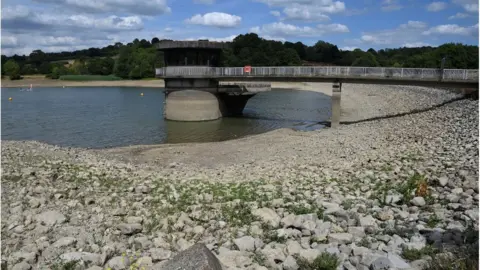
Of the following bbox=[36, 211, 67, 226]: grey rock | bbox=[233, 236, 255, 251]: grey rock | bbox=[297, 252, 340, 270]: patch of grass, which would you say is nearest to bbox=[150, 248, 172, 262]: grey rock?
bbox=[233, 236, 255, 251]: grey rock

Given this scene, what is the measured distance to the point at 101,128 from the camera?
36.2 m

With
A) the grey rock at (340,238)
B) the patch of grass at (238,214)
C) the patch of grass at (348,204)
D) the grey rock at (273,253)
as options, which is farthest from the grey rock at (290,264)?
the patch of grass at (348,204)

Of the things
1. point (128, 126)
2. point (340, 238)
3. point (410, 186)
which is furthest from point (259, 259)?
point (128, 126)

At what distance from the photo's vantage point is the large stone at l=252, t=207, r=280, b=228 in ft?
31.5

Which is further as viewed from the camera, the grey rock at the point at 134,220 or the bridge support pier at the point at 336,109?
the bridge support pier at the point at 336,109

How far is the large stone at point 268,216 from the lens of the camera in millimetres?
9588

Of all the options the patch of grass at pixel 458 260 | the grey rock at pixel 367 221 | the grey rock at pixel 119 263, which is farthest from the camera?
the grey rock at pixel 367 221

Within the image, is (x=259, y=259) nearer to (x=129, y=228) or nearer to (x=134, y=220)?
(x=129, y=228)

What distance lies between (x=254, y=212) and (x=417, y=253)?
4103 mm

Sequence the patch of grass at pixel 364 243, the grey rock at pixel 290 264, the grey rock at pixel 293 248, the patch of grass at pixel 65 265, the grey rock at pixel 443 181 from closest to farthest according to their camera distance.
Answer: the grey rock at pixel 290 264, the patch of grass at pixel 65 265, the grey rock at pixel 293 248, the patch of grass at pixel 364 243, the grey rock at pixel 443 181

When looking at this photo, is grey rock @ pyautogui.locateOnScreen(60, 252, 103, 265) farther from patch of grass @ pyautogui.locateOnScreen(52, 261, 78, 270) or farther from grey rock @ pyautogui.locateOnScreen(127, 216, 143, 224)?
grey rock @ pyautogui.locateOnScreen(127, 216, 143, 224)

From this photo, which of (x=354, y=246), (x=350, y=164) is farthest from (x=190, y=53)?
(x=354, y=246)

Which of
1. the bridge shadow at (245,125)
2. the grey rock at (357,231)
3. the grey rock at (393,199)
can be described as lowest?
the bridge shadow at (245,125)

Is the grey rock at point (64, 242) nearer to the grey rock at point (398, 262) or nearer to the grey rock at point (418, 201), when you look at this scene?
the grey rock at point (398, 262)
